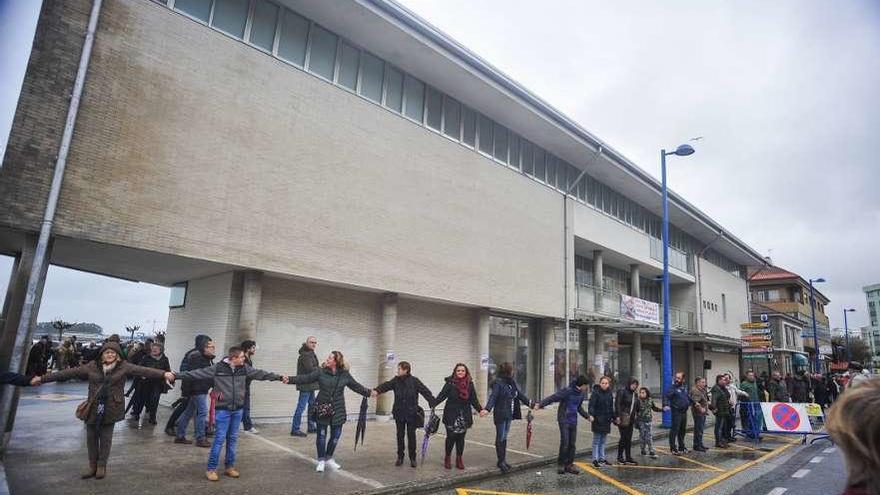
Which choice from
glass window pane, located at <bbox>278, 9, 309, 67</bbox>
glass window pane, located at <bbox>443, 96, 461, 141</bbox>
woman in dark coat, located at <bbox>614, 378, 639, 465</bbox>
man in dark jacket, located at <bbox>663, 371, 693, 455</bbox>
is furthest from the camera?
glass window pane, located at <bbox>443, 96, 461, 141</bbox>

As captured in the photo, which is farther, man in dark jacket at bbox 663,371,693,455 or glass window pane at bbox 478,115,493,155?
glass window pane at bbox 478,115,493,155

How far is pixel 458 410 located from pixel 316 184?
6847 mm

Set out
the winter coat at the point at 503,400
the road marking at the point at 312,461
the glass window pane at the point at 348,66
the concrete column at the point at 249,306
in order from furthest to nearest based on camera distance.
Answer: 1. the glass window pane at the point at 348,66
2. the concrete column at the point at 249,306
3. the winter coat at the point at 503,400
4. the road marking at the point at 312,461

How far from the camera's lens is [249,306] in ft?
37.5

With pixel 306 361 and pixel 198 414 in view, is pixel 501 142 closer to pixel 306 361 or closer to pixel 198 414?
pixel 306 361

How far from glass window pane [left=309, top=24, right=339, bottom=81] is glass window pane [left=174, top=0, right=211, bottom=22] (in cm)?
262

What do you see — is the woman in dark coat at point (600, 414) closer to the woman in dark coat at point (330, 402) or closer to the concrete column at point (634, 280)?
the woman in dark coat at point (330, 402)

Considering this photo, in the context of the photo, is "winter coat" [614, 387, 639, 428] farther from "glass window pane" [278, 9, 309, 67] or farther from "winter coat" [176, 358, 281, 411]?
"glass window pane" [278, 9, 309, 67]

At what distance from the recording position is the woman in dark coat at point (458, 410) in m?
8.30

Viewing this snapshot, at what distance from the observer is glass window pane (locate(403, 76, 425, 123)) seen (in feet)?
50.8

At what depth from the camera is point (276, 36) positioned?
12.5m

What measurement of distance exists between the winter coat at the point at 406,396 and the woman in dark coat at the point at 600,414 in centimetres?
319

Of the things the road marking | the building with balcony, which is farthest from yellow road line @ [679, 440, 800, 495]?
the building with balcony

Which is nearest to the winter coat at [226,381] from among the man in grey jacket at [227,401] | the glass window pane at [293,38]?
the man in grey jacket at [227,401]
